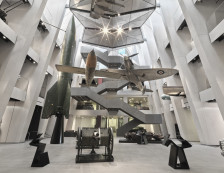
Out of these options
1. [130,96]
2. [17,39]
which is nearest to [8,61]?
[17,39]

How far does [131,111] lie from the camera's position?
1538cm

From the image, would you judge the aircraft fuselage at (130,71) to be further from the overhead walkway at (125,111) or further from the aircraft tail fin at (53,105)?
the aircraft tail fin at (53,105)

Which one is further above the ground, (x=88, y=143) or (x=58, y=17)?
(x=58, y=17)

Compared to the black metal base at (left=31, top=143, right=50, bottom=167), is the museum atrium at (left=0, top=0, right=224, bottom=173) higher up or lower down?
higher up

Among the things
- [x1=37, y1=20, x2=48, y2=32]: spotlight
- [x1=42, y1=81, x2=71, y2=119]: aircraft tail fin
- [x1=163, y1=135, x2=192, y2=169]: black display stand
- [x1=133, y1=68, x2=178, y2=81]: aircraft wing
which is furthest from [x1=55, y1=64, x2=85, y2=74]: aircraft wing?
[x1=163, y1=135, x2=192, y2=169]: black display stand

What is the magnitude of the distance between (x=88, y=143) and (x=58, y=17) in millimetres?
14843

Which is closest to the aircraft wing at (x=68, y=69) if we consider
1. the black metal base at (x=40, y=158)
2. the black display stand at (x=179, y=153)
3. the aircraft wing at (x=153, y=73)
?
the aircraft wing at (x=153, y=73)

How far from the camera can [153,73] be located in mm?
14039

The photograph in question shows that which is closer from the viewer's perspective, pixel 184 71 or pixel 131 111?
pixel 184 71

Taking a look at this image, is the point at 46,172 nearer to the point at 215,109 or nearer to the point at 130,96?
the point at 215,109

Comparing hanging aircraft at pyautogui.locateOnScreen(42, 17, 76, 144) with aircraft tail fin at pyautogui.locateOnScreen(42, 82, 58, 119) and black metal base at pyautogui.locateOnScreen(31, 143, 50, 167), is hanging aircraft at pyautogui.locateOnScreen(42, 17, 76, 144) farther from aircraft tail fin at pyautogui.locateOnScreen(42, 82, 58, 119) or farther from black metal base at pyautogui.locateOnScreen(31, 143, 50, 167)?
black metal base at pyautogui.locateOnScreen(31, 143, 50, 167)

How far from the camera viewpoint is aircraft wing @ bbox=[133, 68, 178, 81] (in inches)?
503

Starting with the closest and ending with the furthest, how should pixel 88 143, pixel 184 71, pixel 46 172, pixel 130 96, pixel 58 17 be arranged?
pixel 46 172
pixel 88 143
pixel 184 71
pixel 58 17
pixel 130 96

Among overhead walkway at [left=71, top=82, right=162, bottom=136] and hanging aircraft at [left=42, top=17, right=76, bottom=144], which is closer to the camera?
hanging aircraft at [left=42, top=17, right=76, bottom=144]
